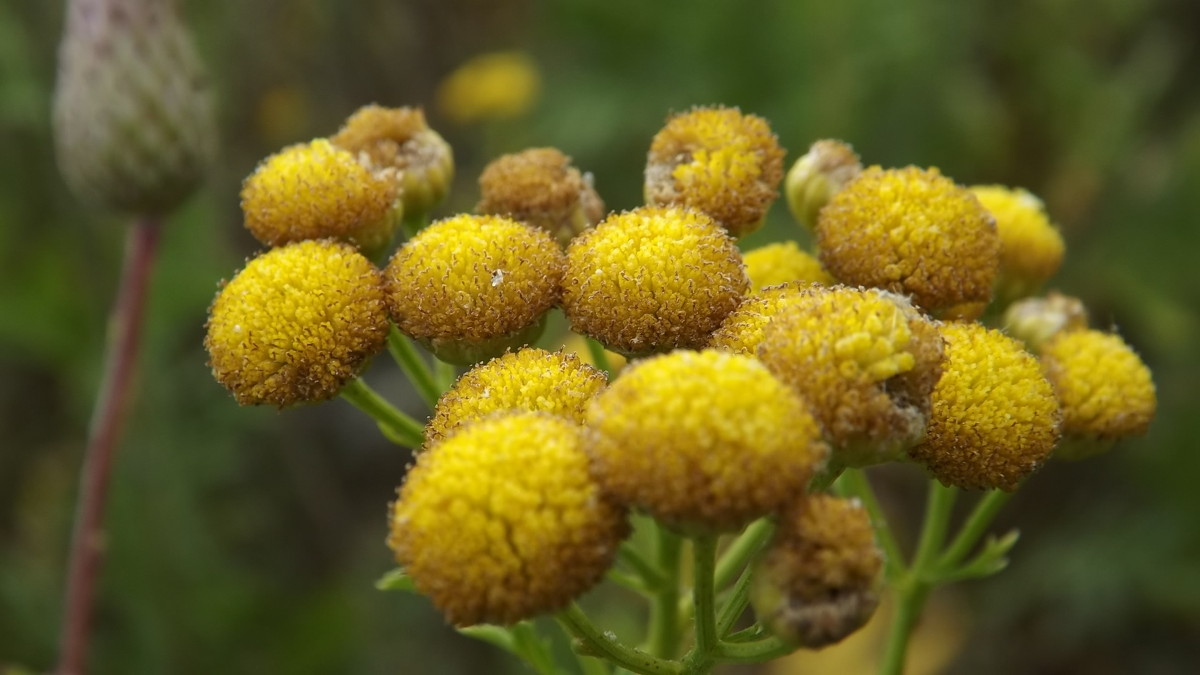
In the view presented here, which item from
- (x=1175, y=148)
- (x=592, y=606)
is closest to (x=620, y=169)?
(x=592, y=606)

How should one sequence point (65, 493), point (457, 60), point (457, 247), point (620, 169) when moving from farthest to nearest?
point (457, 60) → point (620, 169) → point (65, 493) → point (457, 247)

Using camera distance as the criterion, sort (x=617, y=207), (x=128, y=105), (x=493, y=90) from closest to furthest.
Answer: (x=128, y=105) < (x=617, y=207) < (x=493, y=90)

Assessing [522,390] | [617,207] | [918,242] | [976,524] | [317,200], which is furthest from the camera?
[617,207]

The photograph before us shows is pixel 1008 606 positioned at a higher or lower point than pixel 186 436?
lower

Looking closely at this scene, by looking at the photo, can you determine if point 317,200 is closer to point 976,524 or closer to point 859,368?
point 859,368

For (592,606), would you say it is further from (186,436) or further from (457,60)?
(457,60)

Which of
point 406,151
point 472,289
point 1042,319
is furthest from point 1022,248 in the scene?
point 406,151
